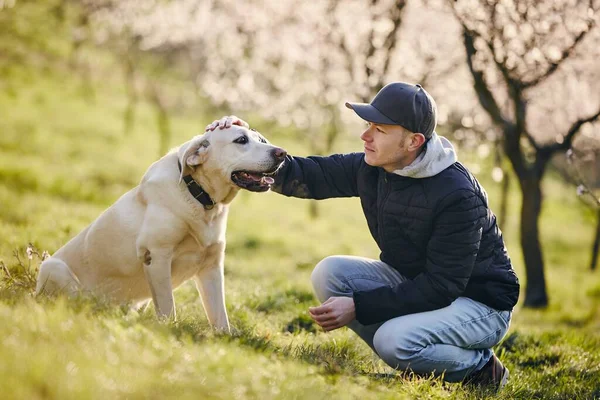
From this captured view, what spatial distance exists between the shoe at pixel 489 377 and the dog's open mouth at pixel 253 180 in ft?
5.67

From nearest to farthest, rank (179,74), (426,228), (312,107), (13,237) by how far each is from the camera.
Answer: (426,228), (13,237), (312,107), (179,74)

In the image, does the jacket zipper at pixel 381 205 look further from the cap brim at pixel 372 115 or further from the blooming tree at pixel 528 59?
the blooming tree at pixel 528 59

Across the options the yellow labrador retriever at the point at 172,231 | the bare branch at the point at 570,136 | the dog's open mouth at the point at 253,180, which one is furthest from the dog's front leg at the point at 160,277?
the bare branch at the point at 570,136

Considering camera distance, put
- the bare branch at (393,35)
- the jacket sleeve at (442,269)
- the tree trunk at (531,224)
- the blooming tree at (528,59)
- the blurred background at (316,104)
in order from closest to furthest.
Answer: the jacket sleeve at (442,269), the blooming tree at (528,59), the blurred background at (316,104), the tree trunk at (531,224), the bare branch at (393,35)

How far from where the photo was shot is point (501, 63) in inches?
305

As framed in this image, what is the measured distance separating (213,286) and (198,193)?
2.28 ft

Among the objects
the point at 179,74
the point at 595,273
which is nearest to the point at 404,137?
the point at 595,273

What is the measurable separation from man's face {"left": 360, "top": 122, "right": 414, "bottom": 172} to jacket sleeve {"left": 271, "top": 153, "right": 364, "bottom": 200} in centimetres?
44

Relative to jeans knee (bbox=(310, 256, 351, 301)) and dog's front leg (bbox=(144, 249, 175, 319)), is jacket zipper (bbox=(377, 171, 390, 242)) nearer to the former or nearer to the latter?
jeans knee (bbox=(310, 256, 351, 301))

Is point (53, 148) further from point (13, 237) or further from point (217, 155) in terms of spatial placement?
point (217, 155)

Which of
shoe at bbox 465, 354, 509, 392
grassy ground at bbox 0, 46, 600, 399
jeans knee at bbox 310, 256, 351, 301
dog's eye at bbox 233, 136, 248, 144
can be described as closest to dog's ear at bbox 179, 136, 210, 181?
dog's eye at bbox 233, 136, 248, 144

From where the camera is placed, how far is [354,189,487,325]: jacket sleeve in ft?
11.9

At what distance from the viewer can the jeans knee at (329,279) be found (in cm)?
425

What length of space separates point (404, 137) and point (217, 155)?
1.25m
